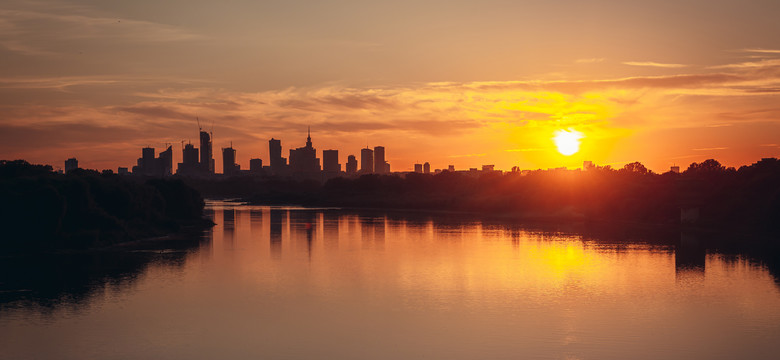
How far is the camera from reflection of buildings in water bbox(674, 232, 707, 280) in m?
50.3

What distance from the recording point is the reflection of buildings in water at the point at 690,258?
50.3 m

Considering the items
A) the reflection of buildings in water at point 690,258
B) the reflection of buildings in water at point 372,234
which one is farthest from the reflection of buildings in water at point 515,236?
the reflection of buildings in water at point 690,258

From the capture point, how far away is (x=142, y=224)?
7612 cm

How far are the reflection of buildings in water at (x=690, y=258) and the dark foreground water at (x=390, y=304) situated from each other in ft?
0.88

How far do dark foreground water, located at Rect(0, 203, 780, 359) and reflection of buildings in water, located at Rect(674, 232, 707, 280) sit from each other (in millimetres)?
269

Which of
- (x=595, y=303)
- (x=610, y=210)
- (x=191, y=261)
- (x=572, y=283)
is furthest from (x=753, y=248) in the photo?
(x=191, y=261)

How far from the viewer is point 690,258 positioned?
59469 millimetres

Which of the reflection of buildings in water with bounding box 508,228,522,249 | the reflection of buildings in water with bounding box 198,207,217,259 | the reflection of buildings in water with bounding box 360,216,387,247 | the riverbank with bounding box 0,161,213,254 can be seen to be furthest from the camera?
the reflection of buildings in water with bounding box 360,216,387,247

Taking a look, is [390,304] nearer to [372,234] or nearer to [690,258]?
[690,258]

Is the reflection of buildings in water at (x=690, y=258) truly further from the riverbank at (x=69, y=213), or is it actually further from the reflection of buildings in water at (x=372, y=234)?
the riverbank at (x=69, y=213)

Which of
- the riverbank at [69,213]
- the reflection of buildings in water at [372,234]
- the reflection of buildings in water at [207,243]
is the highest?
the riverbank at [69,213]

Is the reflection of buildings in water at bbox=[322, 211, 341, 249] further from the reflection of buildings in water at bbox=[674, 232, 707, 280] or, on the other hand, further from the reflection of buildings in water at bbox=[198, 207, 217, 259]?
the reflection of buildings in water at bbox=[674, 232, 707, 280]

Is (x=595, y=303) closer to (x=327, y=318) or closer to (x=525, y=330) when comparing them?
(x=525, y=330)

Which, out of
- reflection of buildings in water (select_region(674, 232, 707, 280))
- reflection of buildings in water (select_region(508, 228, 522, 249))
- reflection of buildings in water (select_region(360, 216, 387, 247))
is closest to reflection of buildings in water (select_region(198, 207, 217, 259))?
reflection of buildings in water (select_region(360, 216, 387, 247))
